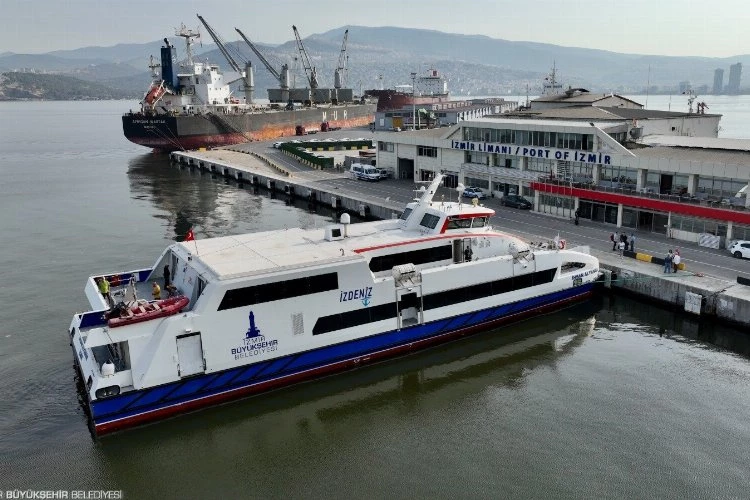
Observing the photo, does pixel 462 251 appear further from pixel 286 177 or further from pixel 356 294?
pixel 286 177

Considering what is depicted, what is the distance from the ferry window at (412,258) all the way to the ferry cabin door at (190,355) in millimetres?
7709

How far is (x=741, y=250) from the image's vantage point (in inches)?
1253

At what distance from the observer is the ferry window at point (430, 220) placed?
26500 millimetres

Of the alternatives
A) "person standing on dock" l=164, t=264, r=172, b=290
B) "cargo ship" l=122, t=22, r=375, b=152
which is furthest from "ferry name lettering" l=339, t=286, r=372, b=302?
"cargo ship" l=122, t=22, r=375, b=152

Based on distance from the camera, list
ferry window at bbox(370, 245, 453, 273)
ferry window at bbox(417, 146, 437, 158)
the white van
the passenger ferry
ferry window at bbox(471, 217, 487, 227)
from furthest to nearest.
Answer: the white van → ferry window at bbox(417, 146, 437, 158) → ferry window at bbox(471, 217, 487, 227) → ferry window at bbox(370, 245, 453, 273) → the passenger ferry

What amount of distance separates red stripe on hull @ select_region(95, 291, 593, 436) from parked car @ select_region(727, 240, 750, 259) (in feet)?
35.7

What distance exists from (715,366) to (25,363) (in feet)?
89.7

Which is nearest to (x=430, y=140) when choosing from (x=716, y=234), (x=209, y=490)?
(x=716, y=234)

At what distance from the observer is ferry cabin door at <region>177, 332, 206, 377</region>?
1970 centimetres

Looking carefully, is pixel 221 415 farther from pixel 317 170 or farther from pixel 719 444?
pixel 317 170

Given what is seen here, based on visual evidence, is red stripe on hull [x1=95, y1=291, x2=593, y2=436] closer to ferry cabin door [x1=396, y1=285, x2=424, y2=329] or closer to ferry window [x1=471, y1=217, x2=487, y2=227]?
ferry cabin door [x1=396, y1=285, x2=424, y2=329]

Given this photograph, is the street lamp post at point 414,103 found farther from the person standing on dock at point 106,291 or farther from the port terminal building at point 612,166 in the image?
the person standing on dock at point 106,291

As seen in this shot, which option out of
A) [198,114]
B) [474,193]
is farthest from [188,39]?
[474,193]

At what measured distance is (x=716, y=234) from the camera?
34.5 m
